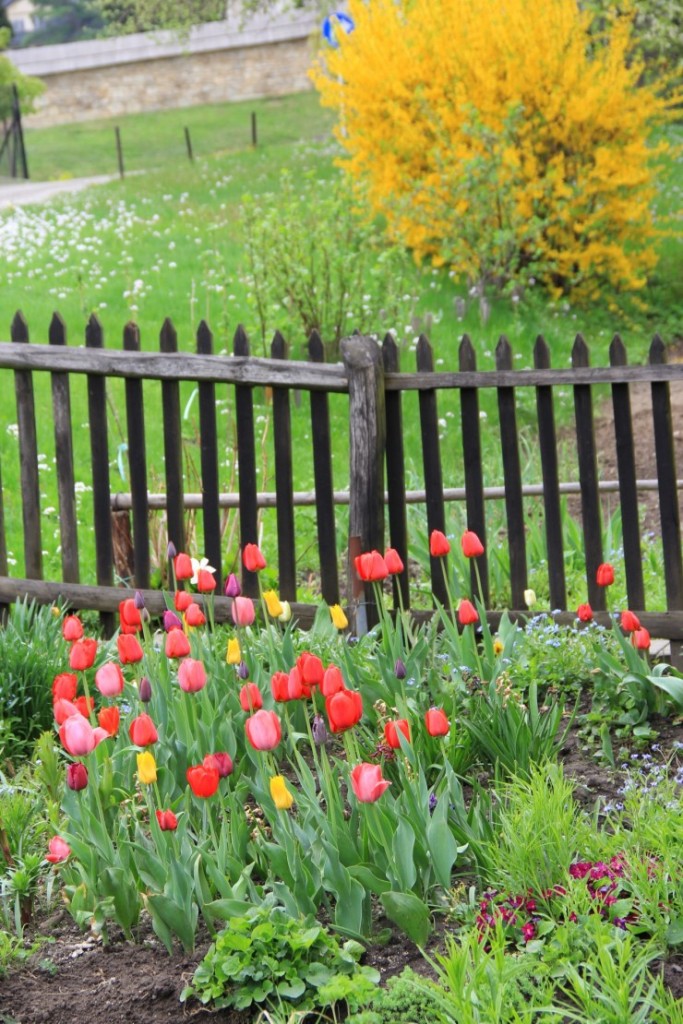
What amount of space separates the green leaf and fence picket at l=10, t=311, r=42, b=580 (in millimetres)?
3012

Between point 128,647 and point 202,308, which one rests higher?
point 202,308

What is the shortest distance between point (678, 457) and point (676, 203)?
356 inches

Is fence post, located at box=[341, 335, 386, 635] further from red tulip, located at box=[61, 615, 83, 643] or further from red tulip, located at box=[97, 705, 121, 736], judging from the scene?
red tulip, located at box=[97, 705, 121, 736]

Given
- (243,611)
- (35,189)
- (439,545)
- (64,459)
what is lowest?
(243,611)

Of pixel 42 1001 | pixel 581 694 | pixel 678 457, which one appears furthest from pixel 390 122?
pixel 42 1001

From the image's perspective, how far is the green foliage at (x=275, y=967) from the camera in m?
2.50

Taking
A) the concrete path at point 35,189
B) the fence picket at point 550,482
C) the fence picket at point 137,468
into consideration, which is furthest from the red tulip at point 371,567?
the concrete path at point 35,189

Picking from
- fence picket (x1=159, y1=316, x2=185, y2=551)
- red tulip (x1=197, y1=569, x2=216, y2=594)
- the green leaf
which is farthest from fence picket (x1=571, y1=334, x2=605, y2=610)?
the green leaf

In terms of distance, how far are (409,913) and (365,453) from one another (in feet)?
7.89

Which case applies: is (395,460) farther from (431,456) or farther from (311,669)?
(311,669)

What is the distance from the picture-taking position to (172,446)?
5.02 metres

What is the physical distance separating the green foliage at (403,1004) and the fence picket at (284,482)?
Answer: 2.58m

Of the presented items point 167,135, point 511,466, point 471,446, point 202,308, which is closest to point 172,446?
point 471,446

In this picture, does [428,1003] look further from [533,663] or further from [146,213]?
[146,213]
